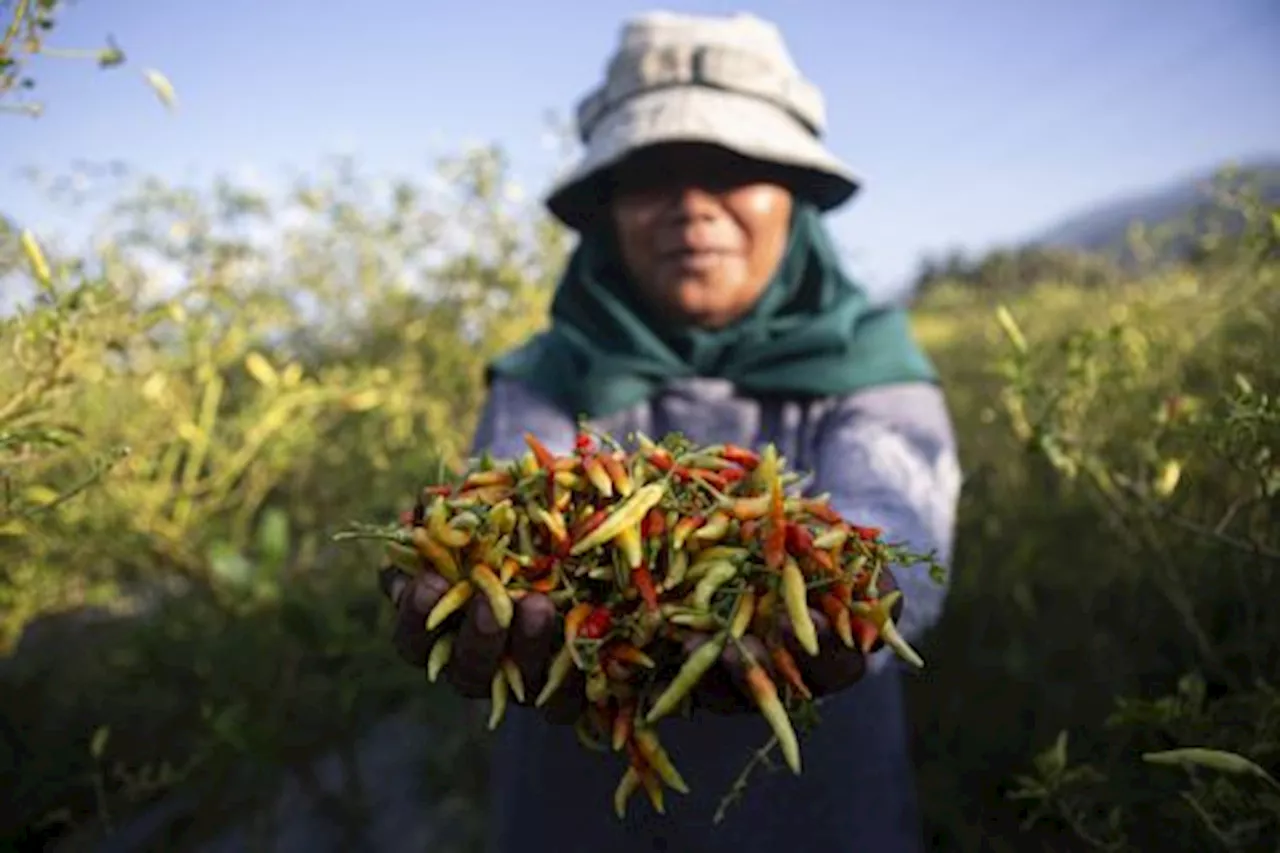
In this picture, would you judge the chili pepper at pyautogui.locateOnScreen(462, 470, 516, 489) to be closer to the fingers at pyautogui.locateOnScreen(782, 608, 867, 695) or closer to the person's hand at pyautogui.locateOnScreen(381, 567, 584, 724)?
the person's hand at pyautogui.locateOnScreen(381, 567, 584, 724)

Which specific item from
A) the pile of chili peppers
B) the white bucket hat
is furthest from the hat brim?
the pile of chili peppers

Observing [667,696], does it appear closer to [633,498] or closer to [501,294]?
[633,498]

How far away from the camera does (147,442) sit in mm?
2320

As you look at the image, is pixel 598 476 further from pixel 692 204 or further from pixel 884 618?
pixel 692 204

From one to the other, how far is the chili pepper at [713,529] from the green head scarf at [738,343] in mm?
794

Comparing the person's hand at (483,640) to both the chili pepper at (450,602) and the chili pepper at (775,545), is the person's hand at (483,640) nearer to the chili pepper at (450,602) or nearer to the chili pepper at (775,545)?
the chili pepper at (450,602)

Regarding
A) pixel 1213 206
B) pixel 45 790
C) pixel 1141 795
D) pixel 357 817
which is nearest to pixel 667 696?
pixel 1141 795

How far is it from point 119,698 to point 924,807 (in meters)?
2.54

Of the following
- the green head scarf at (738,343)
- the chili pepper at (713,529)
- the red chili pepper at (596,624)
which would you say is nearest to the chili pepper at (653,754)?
the red chili pepper at (596,624)

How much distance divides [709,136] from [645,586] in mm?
1040

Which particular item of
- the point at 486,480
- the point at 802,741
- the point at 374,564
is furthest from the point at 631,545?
the point at 374,564

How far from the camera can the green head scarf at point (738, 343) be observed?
1.76m

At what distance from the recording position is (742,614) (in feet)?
2.97

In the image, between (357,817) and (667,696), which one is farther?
(357,817)
